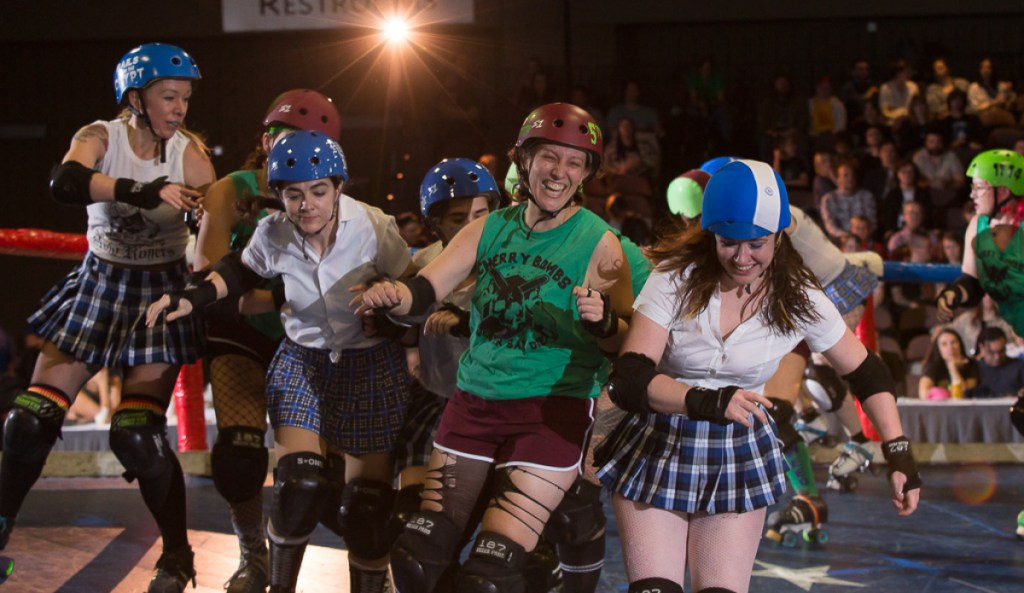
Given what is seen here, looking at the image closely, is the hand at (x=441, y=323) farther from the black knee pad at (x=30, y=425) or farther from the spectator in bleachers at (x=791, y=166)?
the spectator in bleachers at (x=791, y=166)

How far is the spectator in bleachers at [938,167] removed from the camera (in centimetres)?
899

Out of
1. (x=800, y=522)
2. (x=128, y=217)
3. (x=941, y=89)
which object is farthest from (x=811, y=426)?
(x=941, y=89)

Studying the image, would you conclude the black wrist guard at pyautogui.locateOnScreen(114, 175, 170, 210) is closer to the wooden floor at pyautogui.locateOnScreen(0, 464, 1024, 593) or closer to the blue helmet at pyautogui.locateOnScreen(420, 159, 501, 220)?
the blue helmet at pyautogui.locateOnScreen(420, 159, 501, 220)

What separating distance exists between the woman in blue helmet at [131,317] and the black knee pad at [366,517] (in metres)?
0.65

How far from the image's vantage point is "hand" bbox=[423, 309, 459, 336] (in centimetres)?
316

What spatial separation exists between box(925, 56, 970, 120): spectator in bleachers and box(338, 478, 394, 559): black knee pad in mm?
7746

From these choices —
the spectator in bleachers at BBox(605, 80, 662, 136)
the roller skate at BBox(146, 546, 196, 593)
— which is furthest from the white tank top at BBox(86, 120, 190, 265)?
the spectator in bleachers at BBox(605, 80, 662, 136)

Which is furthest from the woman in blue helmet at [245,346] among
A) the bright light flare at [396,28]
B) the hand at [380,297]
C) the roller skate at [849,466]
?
the bright light flare at [396,28]

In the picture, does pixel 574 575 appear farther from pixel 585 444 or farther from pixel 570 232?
pixel 570 232

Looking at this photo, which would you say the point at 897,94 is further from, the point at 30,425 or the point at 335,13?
the point at 30,425

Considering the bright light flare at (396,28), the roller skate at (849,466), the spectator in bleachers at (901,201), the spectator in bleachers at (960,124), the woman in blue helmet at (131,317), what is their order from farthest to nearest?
the spectator in bleachers at (960,124), the bright light flare at (396,28), the spectator in bleachers at (901,201), the roller skate at (849,466), the woman in blue helmet at (131,317)

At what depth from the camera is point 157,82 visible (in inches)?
139

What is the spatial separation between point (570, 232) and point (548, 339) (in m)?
0.28

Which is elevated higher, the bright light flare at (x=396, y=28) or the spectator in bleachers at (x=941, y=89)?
the bright light flare at (x=396, y=28)
